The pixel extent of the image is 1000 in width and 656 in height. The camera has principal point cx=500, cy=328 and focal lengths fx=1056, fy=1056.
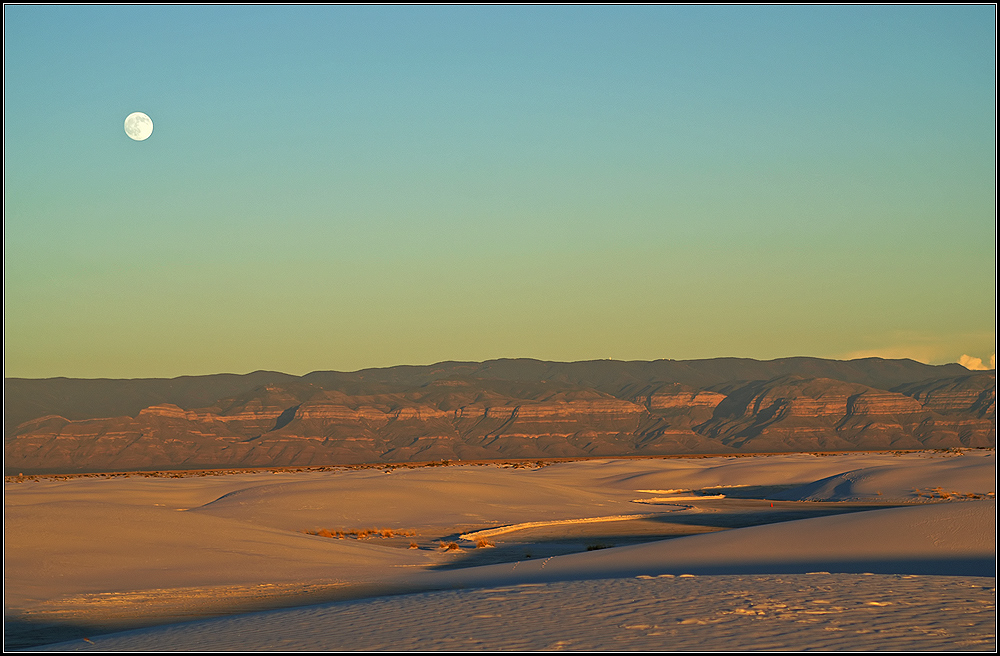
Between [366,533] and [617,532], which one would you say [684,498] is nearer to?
[617,532]

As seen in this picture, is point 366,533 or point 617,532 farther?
point 366,533

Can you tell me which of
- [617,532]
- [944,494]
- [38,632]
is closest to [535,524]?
[617,532]

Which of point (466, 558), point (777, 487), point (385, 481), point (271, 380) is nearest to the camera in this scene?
point (466, 558)

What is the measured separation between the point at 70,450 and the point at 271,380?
230 ft

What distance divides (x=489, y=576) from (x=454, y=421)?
412 ft

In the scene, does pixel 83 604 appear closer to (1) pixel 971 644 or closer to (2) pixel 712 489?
(1) pixel 971 644

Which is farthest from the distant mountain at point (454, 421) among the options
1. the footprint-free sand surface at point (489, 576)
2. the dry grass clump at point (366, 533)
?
the footprint-free sand surface at point (489, 576)

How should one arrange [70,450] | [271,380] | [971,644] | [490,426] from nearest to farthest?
[971,644]
[70,450]
[490,426]
[271,380]

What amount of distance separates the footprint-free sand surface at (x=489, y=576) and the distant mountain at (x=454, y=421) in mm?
86922

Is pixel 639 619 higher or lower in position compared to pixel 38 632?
higher

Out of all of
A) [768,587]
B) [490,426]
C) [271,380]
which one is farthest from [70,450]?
[768,587]

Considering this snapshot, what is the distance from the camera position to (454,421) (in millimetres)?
144625

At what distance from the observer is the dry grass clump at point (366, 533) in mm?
31664

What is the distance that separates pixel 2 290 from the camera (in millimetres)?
14695
